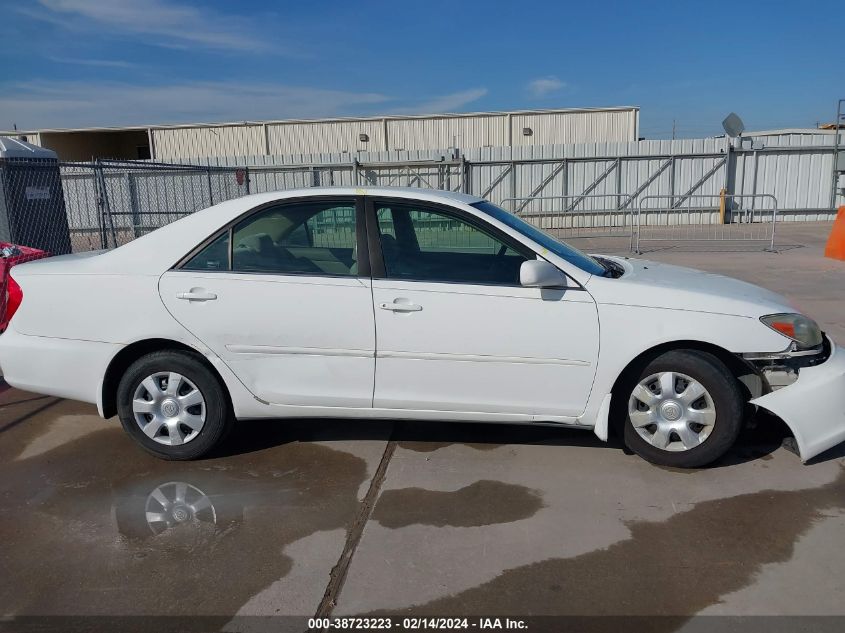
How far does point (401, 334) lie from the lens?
3963mm

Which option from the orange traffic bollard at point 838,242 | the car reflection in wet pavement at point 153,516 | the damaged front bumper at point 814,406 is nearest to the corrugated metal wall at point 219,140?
the orange traffic bollard at point 838,242

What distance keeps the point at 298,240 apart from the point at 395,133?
84.8 feet

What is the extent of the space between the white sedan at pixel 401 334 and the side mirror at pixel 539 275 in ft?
0.03

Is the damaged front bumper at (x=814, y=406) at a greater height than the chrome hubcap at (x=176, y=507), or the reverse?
the damaged front bumper at (x=814, y=406)

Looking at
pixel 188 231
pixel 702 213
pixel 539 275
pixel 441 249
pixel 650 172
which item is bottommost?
pixel 702 213

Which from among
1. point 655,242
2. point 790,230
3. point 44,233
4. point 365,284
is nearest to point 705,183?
point 790,230

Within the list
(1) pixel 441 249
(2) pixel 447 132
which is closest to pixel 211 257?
(1) pixel 441 249

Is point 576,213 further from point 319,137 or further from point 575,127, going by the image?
point 319,137

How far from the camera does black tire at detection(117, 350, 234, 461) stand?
416 cm

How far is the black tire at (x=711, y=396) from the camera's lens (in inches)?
151

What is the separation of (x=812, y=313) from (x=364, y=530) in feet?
21.2

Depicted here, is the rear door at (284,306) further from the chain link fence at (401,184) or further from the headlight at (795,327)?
the chain link fence at (401,184)

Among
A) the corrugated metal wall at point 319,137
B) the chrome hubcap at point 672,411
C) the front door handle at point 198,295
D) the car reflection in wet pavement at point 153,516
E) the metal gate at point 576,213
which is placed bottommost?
the car reflection in wet pavement at point 153,516

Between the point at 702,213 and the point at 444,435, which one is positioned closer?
the point at 444,435
